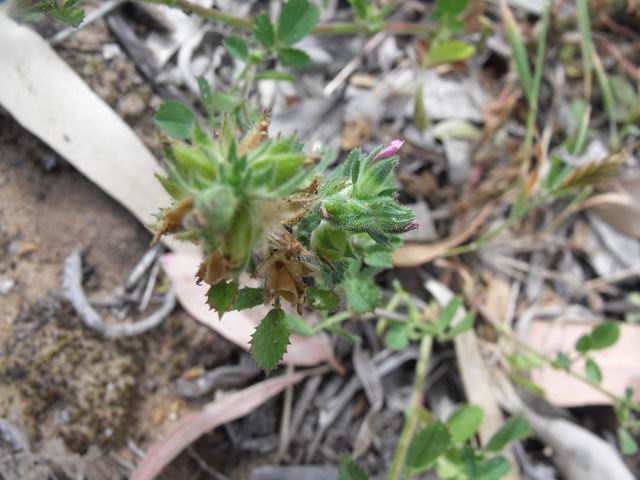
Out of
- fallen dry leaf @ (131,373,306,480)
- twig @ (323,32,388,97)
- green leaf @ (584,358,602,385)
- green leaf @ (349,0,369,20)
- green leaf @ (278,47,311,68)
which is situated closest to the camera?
fallen dry leaf @ (131,373,306,480)

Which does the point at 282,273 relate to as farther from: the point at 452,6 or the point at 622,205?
the point at 622,205

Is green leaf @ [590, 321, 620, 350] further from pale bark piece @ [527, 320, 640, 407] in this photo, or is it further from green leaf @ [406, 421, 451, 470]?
green leaf @ [406, 421, 451, 470]

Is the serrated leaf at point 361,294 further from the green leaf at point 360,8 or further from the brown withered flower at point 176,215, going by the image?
the green leaf at point 360,8

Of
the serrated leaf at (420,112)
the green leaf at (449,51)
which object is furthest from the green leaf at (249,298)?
the green leaf at (449,51)

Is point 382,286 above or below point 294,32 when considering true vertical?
below

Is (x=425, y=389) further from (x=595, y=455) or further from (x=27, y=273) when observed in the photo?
(x=27, y=273)

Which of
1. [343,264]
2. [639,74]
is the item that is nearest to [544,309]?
[639,74]

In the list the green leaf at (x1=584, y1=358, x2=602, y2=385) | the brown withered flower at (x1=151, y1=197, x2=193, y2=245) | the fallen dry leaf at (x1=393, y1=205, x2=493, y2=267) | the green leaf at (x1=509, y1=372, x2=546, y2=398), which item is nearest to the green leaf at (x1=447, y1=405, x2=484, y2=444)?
the green leaf at (x1=509, y1=372, x2=546, y2=398)
